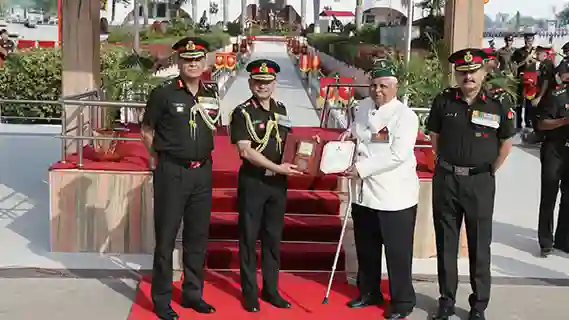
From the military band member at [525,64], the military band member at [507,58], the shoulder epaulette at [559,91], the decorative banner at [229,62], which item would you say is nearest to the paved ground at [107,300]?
the shoulder epaulette at [559,91]

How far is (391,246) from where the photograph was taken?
15.0 feet

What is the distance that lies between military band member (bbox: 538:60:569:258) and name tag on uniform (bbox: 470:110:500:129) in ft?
5.87

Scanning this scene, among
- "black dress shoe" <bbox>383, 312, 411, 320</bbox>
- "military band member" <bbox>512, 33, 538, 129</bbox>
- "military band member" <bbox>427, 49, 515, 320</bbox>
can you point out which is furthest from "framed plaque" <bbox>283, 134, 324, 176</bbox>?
"military band member" <bbox>512, 33, 538, 129</bbox>

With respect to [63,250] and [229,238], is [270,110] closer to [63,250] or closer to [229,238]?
[229,238]

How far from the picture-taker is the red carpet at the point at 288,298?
15.1 ft

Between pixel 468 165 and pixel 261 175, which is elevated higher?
pixel 468 165

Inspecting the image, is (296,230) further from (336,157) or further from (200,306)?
(336,157)

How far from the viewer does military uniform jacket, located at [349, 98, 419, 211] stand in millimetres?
4344

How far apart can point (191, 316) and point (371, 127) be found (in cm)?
161

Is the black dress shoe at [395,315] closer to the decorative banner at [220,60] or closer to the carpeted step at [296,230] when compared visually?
the carpeted step at [296,230]

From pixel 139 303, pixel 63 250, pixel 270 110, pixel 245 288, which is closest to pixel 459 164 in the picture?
pixel 270 110

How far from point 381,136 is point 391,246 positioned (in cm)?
70

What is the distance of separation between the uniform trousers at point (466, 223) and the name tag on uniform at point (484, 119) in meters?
0.31

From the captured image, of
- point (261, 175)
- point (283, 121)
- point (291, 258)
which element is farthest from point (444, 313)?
point (283, 121)
